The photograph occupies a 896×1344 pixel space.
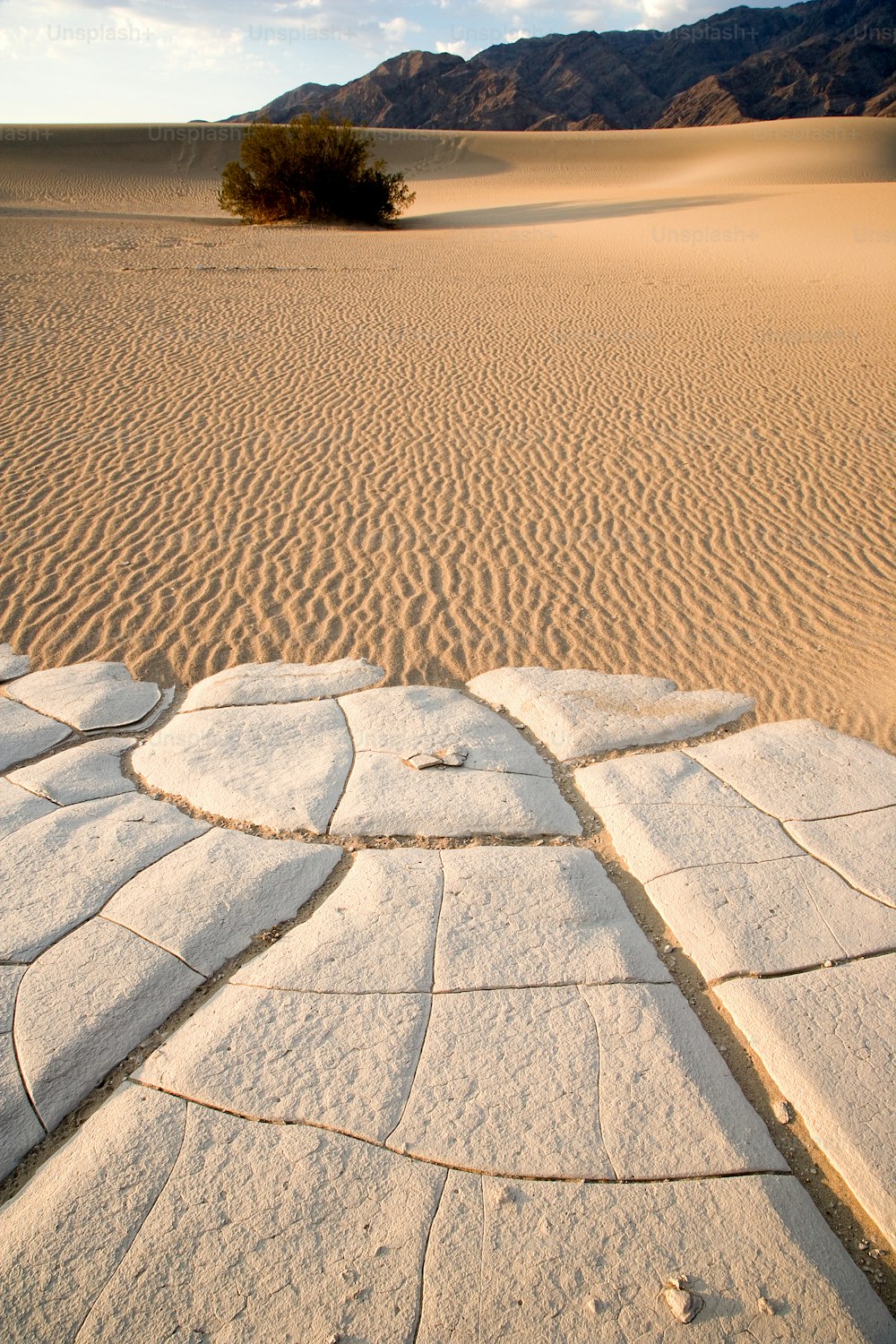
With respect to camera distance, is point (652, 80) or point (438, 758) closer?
point (438, 758)

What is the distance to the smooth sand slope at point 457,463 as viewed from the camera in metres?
5.14

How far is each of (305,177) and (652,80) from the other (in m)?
104

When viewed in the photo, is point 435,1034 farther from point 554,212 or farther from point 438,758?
point 554,212

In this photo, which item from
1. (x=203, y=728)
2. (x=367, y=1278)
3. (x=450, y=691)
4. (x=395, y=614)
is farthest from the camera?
(x=395, y=614)

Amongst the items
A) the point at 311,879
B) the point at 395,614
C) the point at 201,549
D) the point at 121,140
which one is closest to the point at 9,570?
the point at 201,549

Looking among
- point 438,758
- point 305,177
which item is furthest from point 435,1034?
point 305,177

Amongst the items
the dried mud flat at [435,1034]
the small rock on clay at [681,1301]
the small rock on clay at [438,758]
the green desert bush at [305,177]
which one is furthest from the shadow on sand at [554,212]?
the small rock on clay at [681,1301]

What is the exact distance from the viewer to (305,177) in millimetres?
24969

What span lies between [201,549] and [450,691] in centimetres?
270

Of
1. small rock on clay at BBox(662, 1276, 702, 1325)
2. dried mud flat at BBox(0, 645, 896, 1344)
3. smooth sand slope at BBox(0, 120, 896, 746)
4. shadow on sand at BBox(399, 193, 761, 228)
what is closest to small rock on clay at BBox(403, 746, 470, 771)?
dried mud flat at BBox(0, 645, 896, 1344)

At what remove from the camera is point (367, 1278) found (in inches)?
72.7

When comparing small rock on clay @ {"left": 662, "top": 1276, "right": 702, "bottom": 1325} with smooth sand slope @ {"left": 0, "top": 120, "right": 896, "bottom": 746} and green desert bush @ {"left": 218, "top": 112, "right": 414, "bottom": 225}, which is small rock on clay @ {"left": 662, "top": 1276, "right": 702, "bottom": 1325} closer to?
smooth sand slope @ {"left": 0, "top": 120, "right": 896, "bottom": 746}

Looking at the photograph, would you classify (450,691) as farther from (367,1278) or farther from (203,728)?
(367,1278)

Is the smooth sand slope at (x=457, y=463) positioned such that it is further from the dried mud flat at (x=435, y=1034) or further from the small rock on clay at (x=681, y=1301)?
the small rock on clay at (x=681, y=1301)
